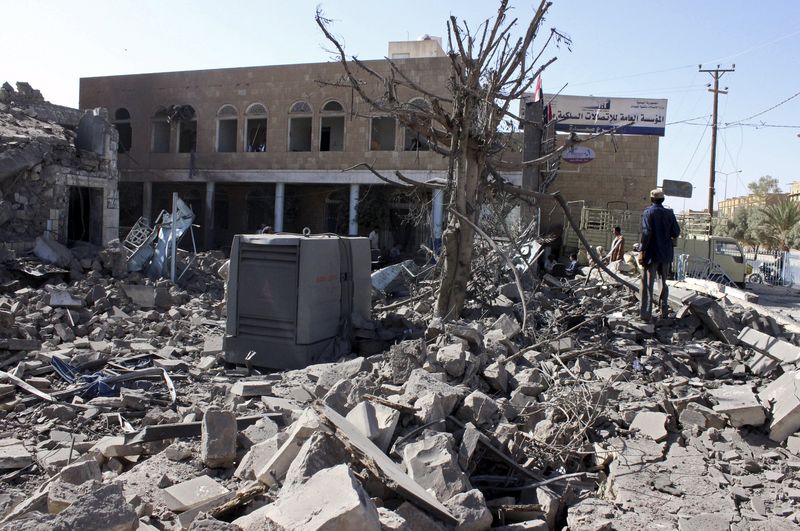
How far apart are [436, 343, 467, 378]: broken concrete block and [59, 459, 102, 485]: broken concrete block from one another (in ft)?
8.13

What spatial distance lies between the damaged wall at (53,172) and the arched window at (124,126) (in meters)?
9.47

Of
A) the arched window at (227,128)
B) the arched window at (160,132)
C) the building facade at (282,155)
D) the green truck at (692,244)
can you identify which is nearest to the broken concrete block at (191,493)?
the green truck at (692,244)

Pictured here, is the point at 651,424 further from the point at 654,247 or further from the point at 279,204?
the point at 279,204

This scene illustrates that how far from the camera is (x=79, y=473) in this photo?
3.43m

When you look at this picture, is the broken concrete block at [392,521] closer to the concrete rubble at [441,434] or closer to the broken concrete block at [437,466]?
the concrete rubble at [441,434]

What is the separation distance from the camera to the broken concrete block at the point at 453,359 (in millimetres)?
4938

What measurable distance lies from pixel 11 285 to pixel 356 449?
33.3ft

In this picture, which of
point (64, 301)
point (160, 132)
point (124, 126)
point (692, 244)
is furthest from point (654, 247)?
point (124, 126)

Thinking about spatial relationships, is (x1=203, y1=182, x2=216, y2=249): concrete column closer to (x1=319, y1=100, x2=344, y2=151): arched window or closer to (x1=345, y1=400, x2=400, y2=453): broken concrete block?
(x1=319, y1=100, x2=344, y2=151): arched window

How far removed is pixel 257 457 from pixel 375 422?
2.22 ft

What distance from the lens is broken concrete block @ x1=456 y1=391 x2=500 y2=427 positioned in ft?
13.4

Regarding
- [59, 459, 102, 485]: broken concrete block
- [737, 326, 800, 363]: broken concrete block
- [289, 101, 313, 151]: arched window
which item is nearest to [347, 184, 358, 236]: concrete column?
[289, 101, 313, 151]: arched window

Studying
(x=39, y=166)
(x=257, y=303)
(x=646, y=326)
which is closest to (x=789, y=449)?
(x=646, y=326)

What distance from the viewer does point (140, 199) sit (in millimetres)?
27406
